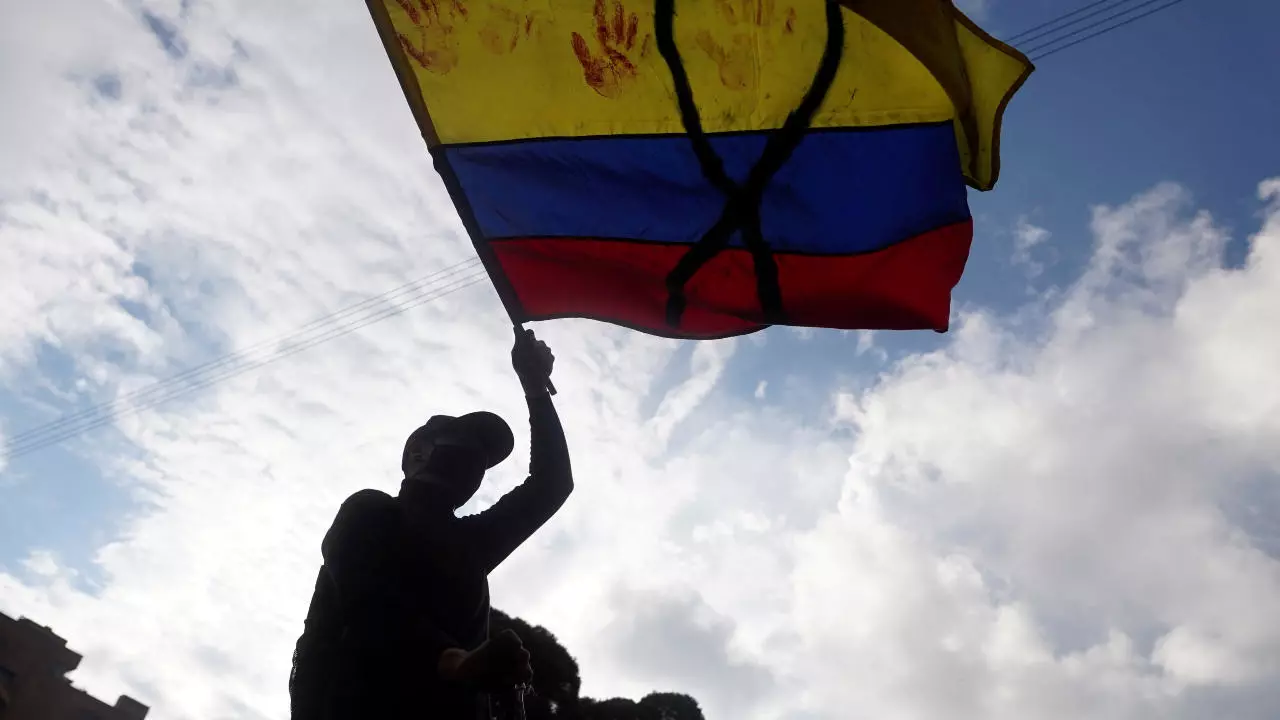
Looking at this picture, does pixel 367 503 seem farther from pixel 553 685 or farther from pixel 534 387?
pixel 553 685

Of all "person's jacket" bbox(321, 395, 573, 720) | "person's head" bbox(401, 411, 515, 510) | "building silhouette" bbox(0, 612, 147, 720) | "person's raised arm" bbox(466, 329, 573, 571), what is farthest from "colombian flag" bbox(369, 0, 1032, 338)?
"building silhouette" bbox(0, 612, 147, 720)

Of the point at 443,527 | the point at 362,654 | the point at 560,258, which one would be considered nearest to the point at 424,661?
the point at 362,654

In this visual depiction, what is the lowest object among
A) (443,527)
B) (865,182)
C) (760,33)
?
(443,527)

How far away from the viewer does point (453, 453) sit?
Result: 2.66 metres

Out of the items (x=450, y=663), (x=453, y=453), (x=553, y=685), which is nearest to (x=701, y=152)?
(x=453, y=453)

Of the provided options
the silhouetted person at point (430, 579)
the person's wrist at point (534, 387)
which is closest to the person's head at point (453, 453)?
the silhouetted person at point (430, 579)

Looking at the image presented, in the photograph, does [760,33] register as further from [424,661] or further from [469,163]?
[424,661]

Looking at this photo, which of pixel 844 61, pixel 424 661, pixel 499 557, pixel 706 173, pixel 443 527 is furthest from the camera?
pixel 706 173

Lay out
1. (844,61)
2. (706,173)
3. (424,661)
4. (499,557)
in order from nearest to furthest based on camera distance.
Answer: (424,661) → (499,557) → (844,61) → (706,173)

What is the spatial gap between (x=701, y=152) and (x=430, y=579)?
7.18ft

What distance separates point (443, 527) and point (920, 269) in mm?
2248

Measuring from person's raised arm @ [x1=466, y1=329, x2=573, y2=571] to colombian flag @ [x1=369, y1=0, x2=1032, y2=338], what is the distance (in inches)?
31.3

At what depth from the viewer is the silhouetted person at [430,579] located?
210 cm

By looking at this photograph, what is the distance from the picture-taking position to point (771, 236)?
3.83 meters
